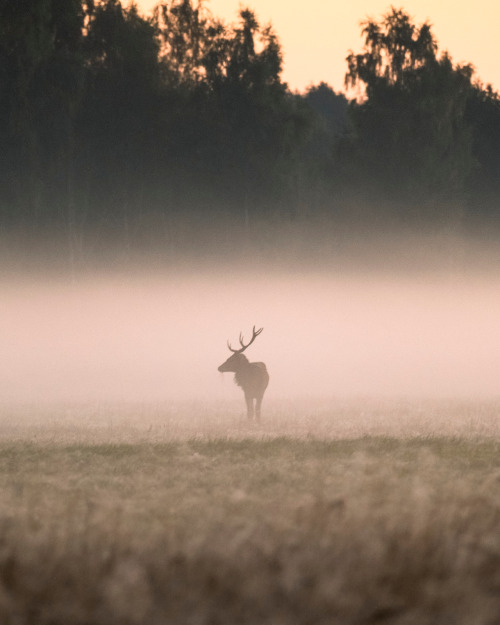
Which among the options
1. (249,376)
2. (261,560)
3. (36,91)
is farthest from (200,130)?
(261,560)

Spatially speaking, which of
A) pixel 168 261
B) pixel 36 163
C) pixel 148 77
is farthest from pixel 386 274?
pixel 36 163

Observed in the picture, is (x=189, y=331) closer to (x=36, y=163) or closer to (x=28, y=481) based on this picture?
(x=36, y=163)

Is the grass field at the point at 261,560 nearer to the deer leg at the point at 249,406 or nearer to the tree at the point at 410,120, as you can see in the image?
the deer leg at the point at 249,406

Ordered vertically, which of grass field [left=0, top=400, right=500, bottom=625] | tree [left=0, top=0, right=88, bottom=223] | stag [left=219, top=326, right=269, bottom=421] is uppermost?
tree [left=0, top=0, right=88, bottom=223]

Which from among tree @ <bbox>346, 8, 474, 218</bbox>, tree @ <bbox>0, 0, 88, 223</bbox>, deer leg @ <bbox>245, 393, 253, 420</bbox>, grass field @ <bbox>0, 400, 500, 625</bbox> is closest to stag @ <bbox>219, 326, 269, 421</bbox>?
deer leg @ <bbox>245, 393, 253, 420</bbox>

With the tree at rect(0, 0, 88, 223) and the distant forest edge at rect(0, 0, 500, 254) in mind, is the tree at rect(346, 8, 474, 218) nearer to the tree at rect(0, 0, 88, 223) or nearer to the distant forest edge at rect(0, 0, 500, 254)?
the distant forest edge at rect(0, 0, 500, 254)

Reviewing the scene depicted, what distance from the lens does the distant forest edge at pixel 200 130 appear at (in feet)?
103

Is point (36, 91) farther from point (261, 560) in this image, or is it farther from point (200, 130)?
point (261, 560)

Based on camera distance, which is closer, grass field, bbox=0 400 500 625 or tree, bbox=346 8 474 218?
grass field, bbox=0 400 500 625

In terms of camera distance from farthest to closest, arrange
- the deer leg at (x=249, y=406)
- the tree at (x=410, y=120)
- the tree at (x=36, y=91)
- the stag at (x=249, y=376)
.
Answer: the tree at (x=410, y=120)
the tree at (x=36, y=91)
the stag at (x=249, y=376)
the deer leg at (x=249, y=406)

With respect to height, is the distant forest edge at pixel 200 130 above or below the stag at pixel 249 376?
above

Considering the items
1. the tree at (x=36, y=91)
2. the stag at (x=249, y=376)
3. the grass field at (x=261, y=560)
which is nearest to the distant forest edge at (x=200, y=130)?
the tree at (x=36, y=91)

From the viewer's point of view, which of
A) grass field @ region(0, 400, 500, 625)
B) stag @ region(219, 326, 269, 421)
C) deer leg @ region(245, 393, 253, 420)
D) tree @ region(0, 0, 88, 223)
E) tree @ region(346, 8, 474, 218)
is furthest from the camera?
tree @ region(346, 8, 474, 218)

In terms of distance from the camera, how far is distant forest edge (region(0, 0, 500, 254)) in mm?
31484
